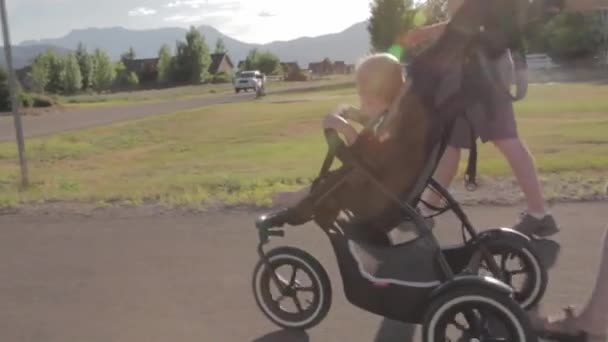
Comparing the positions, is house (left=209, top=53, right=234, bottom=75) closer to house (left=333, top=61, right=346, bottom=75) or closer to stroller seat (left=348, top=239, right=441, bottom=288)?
house (left=333, top=61, right=346, bottom=75)

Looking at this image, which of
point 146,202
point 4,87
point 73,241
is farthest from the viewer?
point 4,87

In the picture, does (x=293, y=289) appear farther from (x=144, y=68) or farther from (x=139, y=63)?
(x=139, y=63)

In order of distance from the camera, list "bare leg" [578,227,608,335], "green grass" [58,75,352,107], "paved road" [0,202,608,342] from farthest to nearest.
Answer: "green grass" [58,75,352,107], "paved road" [0,202,608,342], "bare leg" [578,227,608,335]

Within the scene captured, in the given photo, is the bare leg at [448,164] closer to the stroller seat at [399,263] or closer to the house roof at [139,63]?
the stroller seat at [399,263]

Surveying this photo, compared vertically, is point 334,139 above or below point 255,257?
above

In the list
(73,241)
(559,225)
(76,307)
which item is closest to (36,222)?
(73,241)

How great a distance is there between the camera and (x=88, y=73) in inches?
3406

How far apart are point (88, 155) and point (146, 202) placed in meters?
9.20

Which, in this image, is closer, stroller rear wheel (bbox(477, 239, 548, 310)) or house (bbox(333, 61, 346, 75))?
stroller rear wheel (bbox(477, 239, 548, 310))

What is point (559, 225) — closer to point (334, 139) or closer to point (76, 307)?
point (334, 139)

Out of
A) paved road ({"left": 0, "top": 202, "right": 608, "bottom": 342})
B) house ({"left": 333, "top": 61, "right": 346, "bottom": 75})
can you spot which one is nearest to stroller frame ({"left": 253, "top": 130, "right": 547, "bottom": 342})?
paved road ({"left": 0, "top": 202, "right": 608, "bottom": 342})

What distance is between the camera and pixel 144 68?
4441 inches

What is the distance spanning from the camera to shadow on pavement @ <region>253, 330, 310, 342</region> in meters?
3.73

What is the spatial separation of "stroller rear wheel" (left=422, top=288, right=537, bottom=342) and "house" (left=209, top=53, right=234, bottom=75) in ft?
344
